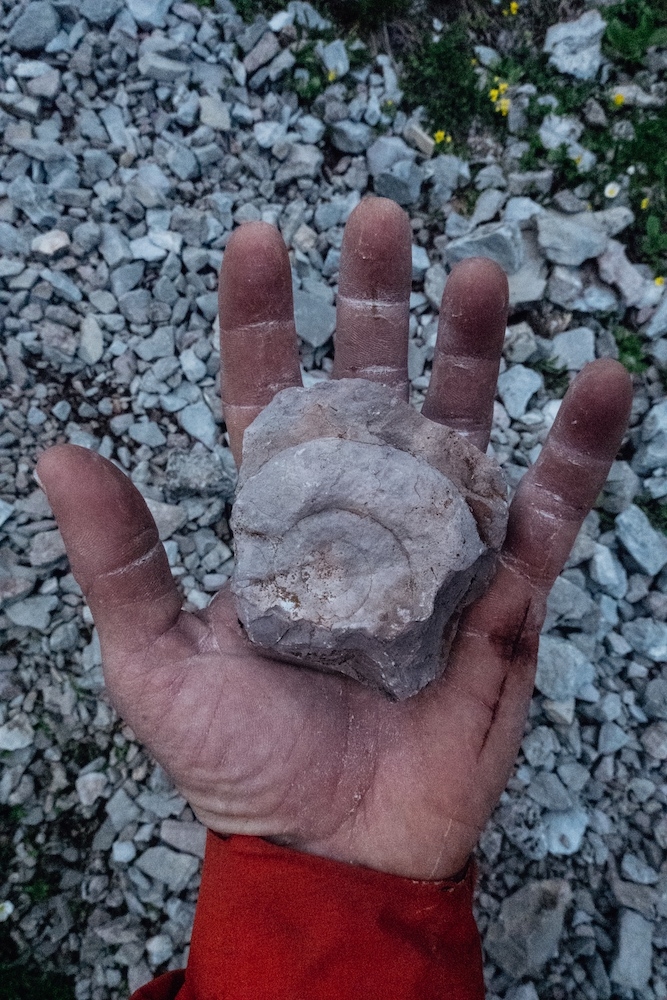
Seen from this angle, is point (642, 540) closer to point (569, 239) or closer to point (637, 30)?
point (569, 239)

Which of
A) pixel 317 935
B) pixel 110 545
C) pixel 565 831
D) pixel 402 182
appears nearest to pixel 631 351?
pixel 402 182

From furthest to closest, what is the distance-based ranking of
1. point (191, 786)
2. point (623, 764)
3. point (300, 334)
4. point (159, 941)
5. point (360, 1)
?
1. point (360, 1)
2. point (300, 334)
3. point (623, 764)
4. point (159, 941)
5. point (191, 786)

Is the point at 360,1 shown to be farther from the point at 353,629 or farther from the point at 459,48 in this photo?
the point at 353,629

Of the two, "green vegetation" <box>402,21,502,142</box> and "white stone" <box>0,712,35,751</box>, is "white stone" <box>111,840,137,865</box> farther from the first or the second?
"green vegetation" <box>402,21,502,142</box>

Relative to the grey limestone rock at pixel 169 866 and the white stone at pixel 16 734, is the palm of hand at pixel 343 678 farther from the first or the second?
the white stone at pixel 16 734

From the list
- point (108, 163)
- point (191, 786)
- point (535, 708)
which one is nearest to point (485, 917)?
point (535, 708)

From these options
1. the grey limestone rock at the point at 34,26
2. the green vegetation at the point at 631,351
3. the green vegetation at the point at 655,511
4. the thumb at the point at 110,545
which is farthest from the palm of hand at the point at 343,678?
the grey limestone rock at the point at 34,26
